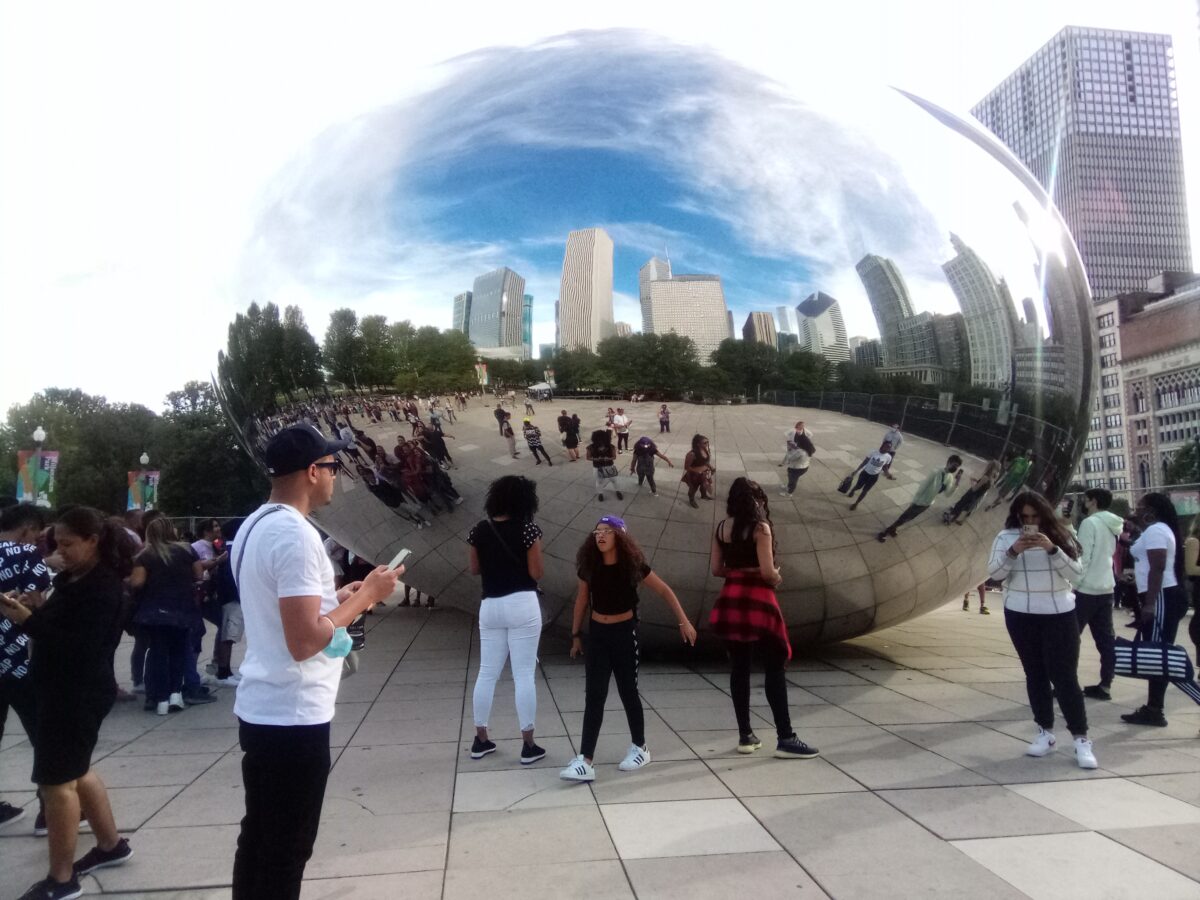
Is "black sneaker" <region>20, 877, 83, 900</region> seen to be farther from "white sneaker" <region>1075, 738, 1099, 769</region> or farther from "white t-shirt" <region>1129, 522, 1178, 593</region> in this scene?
"white t-shirt" <region>1129, 522, 1178, 593</region>

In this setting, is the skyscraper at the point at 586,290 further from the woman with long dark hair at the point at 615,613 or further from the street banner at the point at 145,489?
the street banner at the point at 145,489

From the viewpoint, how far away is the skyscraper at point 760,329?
5.54m

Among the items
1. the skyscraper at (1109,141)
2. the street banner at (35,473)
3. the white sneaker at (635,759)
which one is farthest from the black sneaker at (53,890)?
the skyscraper at (1109,141)

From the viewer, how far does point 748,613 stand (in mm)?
4906

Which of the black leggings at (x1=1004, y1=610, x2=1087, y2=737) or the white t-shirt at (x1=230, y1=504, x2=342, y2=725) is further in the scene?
the black leggings at (x1=1004, y1=610, x2=1087, y2=737)

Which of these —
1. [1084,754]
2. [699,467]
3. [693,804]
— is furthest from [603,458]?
[1084,754]

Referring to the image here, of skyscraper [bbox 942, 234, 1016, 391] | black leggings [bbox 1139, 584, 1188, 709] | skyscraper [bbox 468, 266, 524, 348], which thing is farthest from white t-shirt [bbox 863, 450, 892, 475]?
skyscraper [bbox 468, 266, 524, 348]

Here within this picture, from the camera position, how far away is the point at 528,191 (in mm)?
5609

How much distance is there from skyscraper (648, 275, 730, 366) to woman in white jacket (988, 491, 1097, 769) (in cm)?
205

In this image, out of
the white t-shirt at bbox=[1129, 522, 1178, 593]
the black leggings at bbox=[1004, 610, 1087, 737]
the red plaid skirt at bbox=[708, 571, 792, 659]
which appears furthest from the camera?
the white t-shirt at bbox=[1129, 522, 1178, 593]

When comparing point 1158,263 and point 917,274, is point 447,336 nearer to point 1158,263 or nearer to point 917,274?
point 917,274

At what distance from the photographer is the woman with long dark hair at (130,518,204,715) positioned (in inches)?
255

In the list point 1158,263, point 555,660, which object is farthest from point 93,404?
point 1158,263

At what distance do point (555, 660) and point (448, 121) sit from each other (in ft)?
14.4
